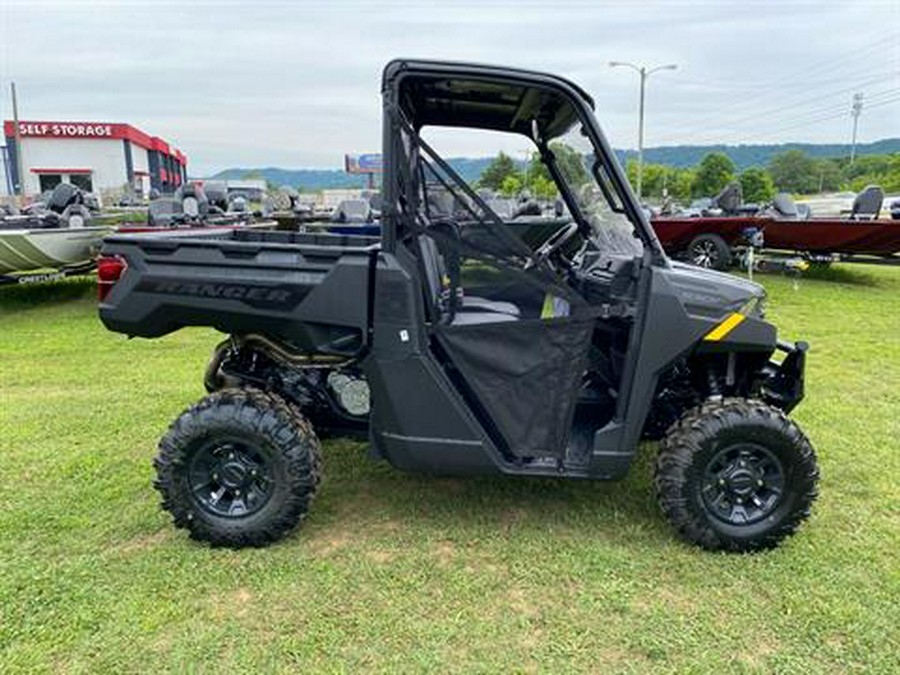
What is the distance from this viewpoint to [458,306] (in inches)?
127

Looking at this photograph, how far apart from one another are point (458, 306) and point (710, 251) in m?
9.50

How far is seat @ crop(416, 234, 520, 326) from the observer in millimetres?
3045

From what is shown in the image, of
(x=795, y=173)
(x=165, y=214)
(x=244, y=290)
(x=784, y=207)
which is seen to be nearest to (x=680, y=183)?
(x=795, y=173)

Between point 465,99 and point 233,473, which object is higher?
point 465,99

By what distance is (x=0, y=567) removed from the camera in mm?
2910

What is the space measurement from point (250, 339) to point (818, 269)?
11944 mm

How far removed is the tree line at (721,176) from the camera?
4188 mm

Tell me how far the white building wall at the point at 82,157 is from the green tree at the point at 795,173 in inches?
2821

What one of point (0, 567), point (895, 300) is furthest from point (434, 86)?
point (895, 300)

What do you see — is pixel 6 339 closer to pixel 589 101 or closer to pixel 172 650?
pixel 172 650

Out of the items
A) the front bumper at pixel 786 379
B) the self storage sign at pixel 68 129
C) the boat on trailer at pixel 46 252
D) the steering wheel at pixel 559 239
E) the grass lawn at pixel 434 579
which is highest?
the self storage sign at pixel 68 129

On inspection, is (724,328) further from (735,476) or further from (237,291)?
(237,291)

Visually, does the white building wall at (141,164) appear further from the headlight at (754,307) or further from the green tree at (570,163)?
the headlight at (754,307)

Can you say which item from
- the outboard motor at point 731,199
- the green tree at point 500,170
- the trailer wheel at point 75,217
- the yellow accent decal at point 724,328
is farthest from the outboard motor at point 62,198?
the yellow accent decal at point 724,328
